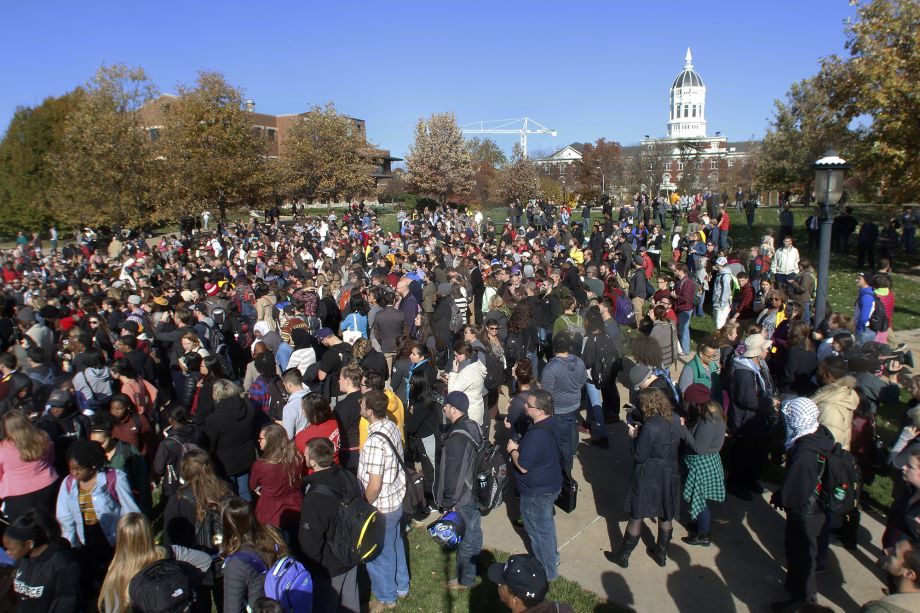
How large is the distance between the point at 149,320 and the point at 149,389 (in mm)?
3276

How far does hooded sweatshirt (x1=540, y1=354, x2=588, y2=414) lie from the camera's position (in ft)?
21.1

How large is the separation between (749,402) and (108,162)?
3115cm

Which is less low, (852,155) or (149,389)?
(852,155)

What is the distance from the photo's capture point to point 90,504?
15.3 ft

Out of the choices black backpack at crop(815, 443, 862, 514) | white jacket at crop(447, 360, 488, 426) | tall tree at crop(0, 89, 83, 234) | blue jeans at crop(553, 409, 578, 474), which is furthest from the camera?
tall tree at crop(0, 89, 83, 234)

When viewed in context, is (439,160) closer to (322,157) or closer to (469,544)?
(322,157)

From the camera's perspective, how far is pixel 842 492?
4406mm

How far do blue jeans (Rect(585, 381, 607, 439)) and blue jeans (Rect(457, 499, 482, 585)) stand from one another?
311 cm

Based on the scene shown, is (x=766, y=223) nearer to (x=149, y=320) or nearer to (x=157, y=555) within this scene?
(x=149, y=320)

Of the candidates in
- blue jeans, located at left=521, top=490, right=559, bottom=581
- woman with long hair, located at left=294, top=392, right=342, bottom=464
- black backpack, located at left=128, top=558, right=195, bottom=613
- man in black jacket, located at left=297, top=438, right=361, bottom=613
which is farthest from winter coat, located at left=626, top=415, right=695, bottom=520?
black backpack, located at left=128, top=558, right=195, bottom=613

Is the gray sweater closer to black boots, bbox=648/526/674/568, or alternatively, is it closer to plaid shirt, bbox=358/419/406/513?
black boots, bbox=648/526/674/568

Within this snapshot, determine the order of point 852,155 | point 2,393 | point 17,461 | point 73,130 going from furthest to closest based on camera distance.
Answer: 1. point 73,130
2. point 852,155
3. point 2,393
4. point 17,461

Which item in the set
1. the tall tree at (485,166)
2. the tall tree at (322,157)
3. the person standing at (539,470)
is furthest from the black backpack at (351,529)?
the tall tree at (485,166)

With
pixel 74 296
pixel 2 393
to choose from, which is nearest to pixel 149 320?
pixel 2 393
